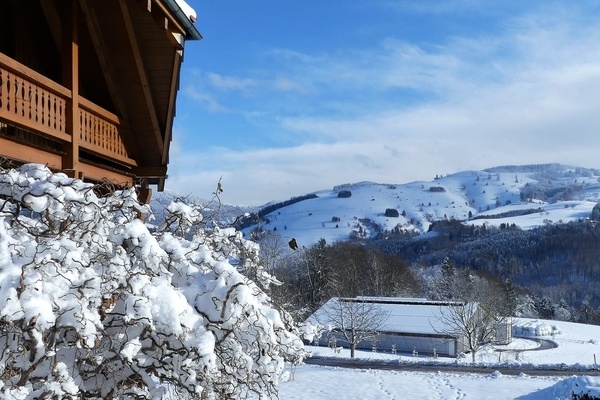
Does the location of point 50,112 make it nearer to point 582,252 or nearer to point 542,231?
point 582,252

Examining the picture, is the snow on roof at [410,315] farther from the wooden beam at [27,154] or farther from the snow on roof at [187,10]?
the wooden beam at [27,154]

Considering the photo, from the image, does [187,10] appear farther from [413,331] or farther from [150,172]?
[413,331]

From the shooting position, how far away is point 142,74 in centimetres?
1013

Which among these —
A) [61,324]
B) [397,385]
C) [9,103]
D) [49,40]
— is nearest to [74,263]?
[61,324]

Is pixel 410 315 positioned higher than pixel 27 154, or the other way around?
pixel 27 154

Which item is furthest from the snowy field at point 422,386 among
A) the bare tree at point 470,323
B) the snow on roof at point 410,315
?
the snow on roof at point 410,315

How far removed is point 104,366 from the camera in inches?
180

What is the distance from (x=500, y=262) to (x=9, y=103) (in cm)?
14164

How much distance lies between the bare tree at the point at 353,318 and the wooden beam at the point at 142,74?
29.8 metres

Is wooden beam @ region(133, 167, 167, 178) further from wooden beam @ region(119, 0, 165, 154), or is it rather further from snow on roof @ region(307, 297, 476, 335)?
snow on roof @ region(307, 297, 476, 335)

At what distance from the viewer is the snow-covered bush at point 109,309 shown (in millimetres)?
3977

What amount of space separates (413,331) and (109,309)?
45860 mm

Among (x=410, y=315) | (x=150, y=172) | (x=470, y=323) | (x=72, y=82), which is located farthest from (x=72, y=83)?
(x=410, y=315)

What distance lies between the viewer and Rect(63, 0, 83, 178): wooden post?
8.23m
